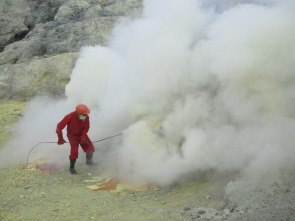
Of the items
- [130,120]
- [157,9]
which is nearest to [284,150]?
[130,120]

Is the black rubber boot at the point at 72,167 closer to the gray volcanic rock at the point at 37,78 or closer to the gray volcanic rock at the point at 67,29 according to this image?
the gray volcanic rock at the point at 37,78

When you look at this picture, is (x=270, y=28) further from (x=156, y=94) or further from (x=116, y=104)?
(x=116, y=104)

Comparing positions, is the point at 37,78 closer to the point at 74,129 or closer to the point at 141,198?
the point at 74,129

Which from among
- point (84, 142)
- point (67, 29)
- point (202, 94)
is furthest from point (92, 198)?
point (67, 29)

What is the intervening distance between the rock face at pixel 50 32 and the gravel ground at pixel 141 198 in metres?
4.93

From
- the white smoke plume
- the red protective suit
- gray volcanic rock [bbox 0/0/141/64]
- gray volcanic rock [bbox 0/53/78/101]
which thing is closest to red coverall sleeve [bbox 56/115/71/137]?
the red protective suit

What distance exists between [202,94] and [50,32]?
294 inches

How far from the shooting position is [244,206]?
296 cm

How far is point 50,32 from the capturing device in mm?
10227

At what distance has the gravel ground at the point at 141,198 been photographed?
9.62ft

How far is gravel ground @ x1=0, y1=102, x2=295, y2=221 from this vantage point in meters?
2.93

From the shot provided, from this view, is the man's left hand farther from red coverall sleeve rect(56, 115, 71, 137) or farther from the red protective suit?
red coverall sleeve rect(56, 115, 71, 137)

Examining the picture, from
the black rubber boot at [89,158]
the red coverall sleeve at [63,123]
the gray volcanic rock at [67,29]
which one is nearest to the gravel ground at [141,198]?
the black rubber boot at [89,158]

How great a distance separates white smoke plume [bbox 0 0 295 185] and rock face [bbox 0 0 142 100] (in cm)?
415
